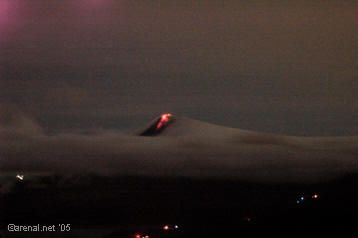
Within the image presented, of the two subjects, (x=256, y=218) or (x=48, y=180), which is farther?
A: (x=48, y=180)

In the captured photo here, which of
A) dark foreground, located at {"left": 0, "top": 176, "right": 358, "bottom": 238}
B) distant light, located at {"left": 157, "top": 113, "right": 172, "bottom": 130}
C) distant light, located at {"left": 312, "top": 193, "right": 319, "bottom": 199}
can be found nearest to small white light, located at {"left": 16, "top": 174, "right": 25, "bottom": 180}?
dark foreground, located at {"left": 0, "top": 176, "right": 358, "bottom": 238}

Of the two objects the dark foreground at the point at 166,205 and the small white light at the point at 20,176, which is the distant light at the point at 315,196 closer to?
the dark foreground at the point at 166,205

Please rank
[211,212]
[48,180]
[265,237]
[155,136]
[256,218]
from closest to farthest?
[265,237] → [256,218] → [211,212] → [48,180] → [155,136]

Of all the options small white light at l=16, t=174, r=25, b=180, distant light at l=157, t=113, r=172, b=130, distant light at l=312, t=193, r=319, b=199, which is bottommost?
distant light at l=312, t=193, r=319, b=199

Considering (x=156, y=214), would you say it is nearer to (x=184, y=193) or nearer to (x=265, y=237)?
(x=184, y=193)

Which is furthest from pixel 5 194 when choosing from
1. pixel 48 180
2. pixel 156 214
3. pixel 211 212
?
pixel 211 212

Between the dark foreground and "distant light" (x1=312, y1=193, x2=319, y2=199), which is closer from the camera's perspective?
the dark foreground

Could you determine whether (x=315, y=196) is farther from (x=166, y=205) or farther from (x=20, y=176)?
(x=20, y=176)

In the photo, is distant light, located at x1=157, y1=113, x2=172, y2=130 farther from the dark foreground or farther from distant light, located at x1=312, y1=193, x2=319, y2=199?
distant light, located at x1=312, y1=193, x2=319, y2=199
